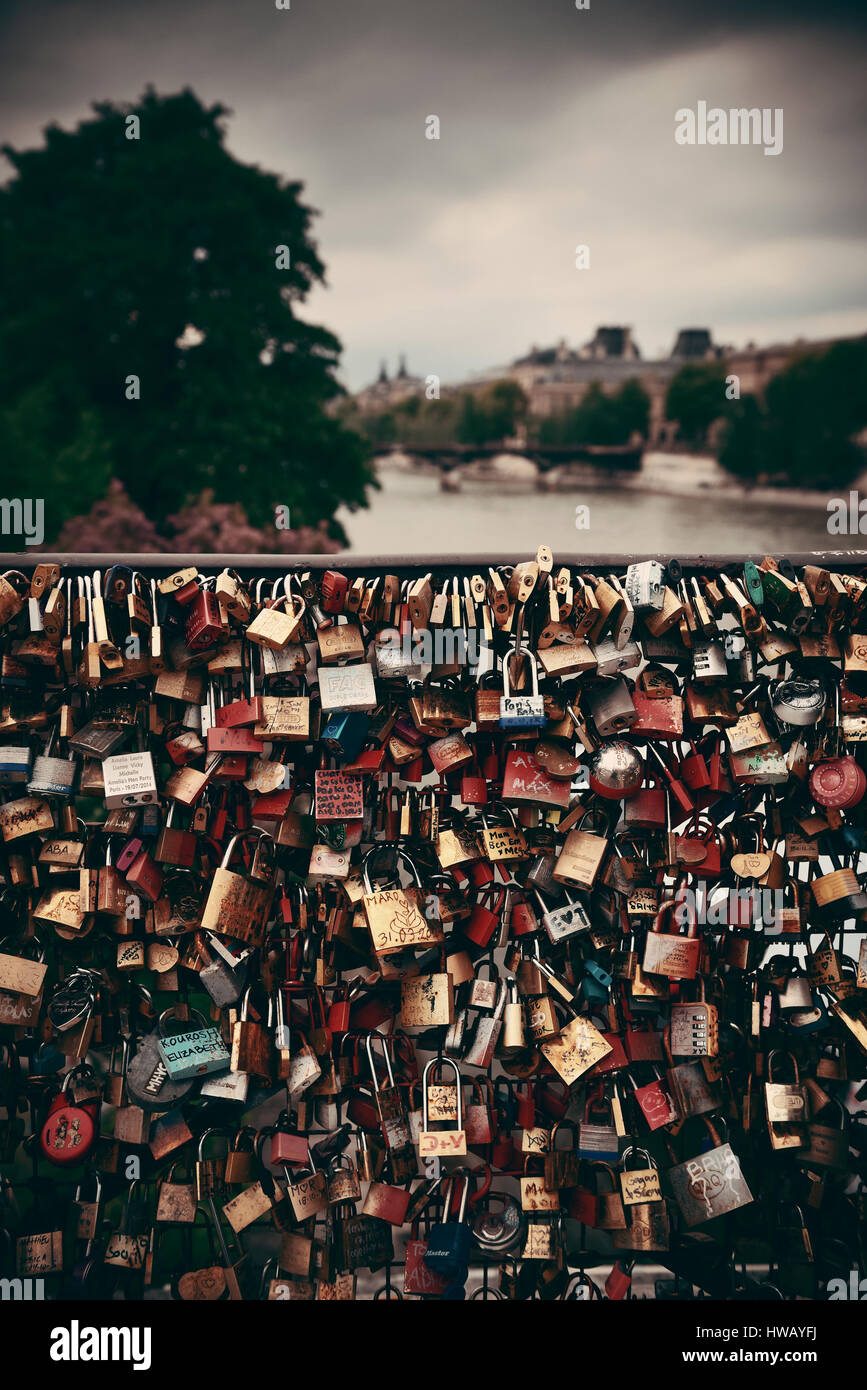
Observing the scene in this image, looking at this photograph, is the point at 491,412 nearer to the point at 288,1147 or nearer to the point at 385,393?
the point at 385,393

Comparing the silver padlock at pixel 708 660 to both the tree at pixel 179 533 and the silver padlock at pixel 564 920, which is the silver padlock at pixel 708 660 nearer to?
the silver padlock at pixel 564 920

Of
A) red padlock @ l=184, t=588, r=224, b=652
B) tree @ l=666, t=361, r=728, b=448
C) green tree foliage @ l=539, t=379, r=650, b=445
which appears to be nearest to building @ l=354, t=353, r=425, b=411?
green tree foliage @ l=539, t=379, r=650, b=445

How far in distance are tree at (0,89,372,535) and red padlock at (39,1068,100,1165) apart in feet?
68.7

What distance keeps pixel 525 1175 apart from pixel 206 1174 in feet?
4.29

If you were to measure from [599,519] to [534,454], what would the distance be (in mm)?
5990

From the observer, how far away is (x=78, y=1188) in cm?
398

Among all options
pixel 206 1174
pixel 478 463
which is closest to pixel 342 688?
pixel 206 1174

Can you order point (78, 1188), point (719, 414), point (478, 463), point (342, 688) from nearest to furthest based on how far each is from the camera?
point (342, 688), point (78, 1188), point (478, 463), point (719, 414)

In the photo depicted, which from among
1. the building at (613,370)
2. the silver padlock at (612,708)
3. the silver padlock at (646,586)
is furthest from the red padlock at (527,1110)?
the building at (613,370)

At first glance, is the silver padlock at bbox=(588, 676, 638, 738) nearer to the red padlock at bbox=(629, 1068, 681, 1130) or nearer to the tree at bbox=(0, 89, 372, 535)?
the red padlock at bbox=(629, 1068, 681, 1130)

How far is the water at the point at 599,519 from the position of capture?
50.7 meters

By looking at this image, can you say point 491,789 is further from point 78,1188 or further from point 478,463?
point 478,463

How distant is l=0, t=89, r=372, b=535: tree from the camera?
25297 millimetres

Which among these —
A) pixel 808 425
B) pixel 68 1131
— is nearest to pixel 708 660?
pixel 68 1131
